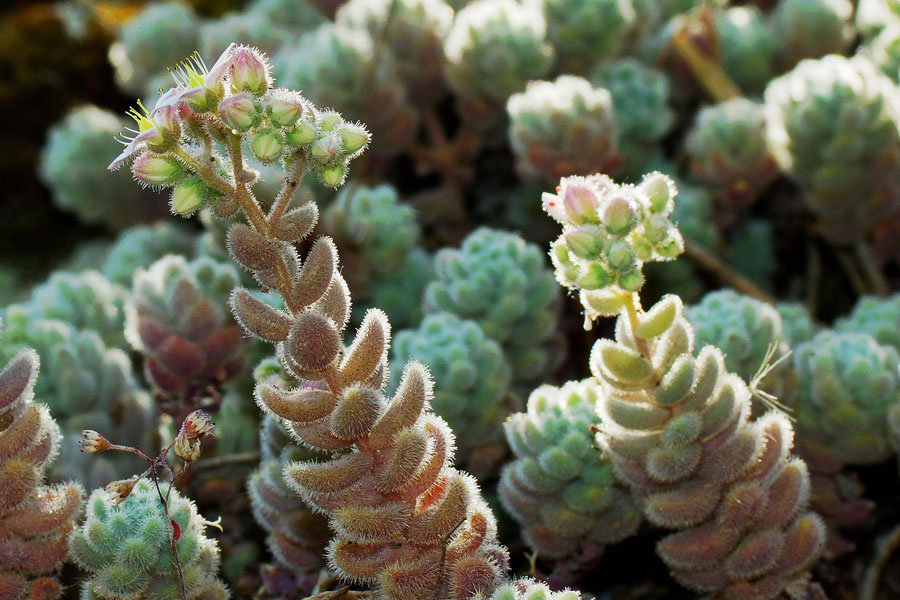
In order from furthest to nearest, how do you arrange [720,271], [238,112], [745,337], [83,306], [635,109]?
[635,109] → [720,271] → [83,306] → [745,337] → [238,112]

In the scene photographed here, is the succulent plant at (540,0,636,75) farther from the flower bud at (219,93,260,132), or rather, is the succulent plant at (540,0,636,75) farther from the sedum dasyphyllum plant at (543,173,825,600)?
the flower bud at (219,93,260,132)

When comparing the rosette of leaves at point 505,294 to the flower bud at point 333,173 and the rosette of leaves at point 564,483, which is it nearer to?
the rosette of leaves at point 564,483

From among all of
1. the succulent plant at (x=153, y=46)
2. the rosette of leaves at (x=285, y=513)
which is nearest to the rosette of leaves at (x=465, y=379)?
the rosette of leaves at (x=285, y=513)

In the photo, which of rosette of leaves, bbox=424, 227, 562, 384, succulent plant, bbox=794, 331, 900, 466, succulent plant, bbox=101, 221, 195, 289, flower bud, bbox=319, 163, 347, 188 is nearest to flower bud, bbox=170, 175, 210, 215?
flower bud, bbox=319, 163, 347, 188

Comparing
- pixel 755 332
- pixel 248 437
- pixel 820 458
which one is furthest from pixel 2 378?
pixel 820 458

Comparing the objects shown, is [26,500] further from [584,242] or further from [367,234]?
[367,234]

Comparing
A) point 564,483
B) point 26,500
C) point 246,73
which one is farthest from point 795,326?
point 26,500
